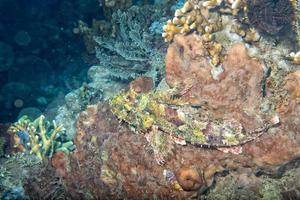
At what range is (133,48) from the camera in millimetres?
7039

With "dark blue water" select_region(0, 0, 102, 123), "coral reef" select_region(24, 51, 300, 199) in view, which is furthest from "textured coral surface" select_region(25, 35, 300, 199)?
"dark blue water" select_region(0, 0, 102, 123)

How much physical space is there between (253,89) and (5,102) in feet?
28.8

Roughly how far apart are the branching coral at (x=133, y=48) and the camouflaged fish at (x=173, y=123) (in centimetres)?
127

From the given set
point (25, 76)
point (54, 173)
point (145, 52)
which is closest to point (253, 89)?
point (145, 52)

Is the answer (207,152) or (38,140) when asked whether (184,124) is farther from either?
(38,140)

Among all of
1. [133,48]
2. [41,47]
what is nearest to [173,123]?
[133,48]

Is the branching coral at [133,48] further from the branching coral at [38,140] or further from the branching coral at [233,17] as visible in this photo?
the branching coral at [38,140]

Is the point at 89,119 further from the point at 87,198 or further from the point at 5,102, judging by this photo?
the point at 5,102

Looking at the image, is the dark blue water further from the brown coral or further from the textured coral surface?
the brown coral

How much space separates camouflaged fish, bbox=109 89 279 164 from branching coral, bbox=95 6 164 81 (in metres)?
1.27

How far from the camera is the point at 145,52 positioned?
6758 millimetres

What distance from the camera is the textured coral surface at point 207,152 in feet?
14.2

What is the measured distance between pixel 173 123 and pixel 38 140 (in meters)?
3.67

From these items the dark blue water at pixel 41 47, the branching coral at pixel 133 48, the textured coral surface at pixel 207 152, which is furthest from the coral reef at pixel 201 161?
the dark blue water at pixel 41 47
